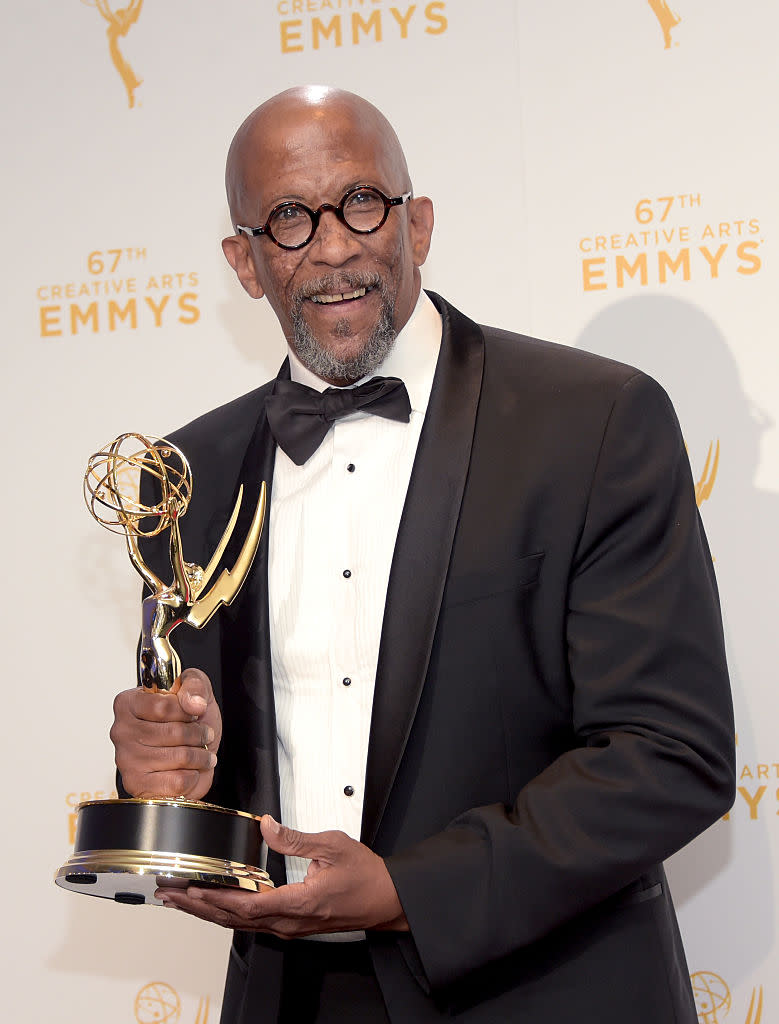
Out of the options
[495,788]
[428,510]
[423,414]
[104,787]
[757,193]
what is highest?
[757,193]

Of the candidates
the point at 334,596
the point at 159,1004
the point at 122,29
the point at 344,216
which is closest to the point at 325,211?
the point at 344,216

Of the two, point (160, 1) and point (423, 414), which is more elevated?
point (160, 1)

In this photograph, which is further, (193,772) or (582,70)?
(582,70)

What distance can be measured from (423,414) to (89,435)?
1.23 metres

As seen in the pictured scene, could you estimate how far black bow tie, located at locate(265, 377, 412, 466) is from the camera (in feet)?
6.30

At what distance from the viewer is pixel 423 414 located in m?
1.96

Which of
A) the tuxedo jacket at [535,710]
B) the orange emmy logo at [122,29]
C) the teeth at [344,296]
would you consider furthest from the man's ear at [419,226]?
the orange emmy logo at [122,29]

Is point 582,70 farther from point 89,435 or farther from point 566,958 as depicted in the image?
point 566,958

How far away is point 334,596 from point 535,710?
1.10 ft

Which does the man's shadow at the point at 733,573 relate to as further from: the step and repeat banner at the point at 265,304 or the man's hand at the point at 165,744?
the man's hand at the point at 165,744

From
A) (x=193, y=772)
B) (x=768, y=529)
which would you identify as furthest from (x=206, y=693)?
(x=768, y=529)

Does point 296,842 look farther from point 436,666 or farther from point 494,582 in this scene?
point 494,582

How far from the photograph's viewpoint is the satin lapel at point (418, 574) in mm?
1654

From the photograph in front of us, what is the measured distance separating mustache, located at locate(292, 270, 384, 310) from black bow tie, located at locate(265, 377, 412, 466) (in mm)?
142
